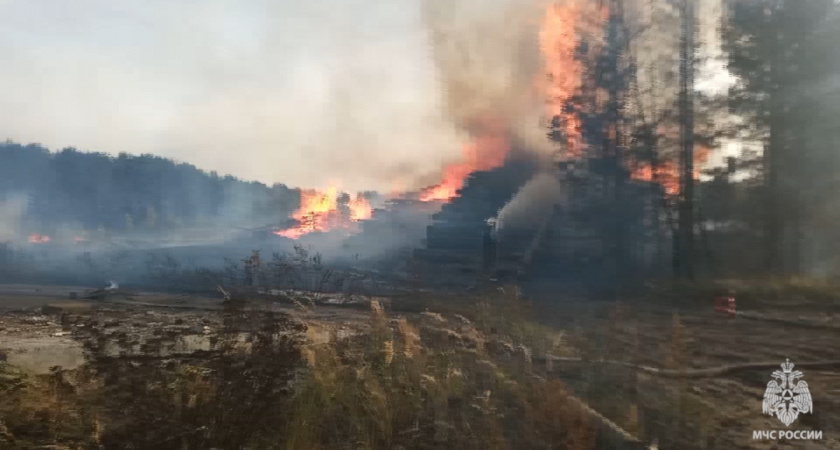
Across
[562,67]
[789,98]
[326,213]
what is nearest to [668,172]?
[562,67]

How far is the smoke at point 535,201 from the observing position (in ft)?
15.1

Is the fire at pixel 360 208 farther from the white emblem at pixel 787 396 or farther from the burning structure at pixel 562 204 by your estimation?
the white emblem at pixel 787 396

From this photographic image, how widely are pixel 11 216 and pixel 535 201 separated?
472 centimetres

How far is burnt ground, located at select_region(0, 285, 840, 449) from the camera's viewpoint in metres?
4.32

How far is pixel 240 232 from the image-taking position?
4.76m

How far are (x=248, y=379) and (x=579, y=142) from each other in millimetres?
3420

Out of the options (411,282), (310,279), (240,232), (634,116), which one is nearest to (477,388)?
(411,282)

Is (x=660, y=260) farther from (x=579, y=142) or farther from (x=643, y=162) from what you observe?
(x=579, y=142)

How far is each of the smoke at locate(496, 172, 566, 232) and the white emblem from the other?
2300 mm

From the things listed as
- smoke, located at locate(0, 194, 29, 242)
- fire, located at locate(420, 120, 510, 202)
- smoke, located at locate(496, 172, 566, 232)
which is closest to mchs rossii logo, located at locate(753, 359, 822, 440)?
smoke, located at locate(496, 172, 566, 232)

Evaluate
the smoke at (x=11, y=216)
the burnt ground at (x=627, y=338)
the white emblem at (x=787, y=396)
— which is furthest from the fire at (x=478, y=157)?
the smoke at (x=11, y=216)

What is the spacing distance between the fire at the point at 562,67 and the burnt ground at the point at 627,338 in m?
1.54

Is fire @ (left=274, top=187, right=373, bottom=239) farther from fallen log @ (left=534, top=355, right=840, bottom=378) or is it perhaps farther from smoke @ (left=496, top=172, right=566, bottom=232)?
fallen log @ (left=534, top=355, right=840, bottom=378)

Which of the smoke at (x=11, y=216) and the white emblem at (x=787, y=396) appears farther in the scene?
the smoke at (x=11, y=216)
